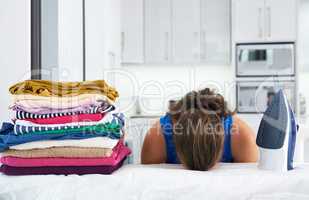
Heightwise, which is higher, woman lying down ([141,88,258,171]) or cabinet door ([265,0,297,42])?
cabinet door ([265,0,297,42])

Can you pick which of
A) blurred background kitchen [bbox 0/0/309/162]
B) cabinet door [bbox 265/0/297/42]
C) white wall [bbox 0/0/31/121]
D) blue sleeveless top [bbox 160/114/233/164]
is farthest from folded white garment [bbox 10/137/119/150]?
cabinet door [bbox 265/0/297/42]

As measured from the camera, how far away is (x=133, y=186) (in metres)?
0.85

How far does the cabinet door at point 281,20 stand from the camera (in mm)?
3260

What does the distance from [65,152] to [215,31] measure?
287cm


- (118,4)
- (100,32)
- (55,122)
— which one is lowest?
(55,122)

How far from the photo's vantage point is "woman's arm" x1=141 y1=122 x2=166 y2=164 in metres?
1.23

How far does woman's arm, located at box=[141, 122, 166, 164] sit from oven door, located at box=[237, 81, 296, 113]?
7.20 ft

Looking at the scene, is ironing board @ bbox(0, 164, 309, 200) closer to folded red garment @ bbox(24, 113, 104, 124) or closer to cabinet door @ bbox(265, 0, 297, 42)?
folded red garment @ bbox(24, 113, 104, 124)

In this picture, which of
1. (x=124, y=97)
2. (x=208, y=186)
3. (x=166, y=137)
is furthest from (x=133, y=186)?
(x=124, y=97)

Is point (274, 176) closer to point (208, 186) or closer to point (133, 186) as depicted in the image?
point (208, 186)

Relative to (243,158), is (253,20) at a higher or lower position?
higher

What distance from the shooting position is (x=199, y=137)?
2.99 feet

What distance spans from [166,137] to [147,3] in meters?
2.67

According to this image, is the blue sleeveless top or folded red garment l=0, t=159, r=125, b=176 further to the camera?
the blue sleeveless top
